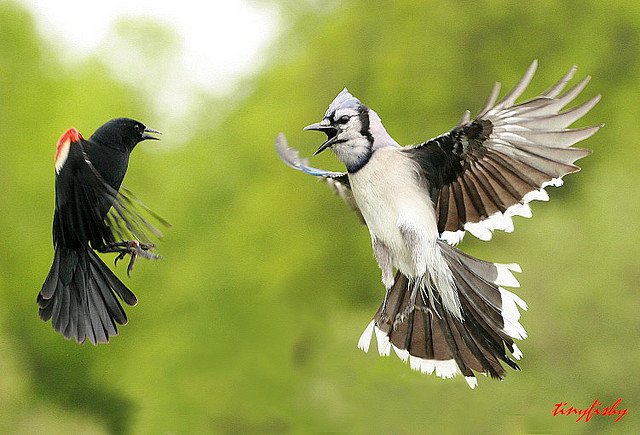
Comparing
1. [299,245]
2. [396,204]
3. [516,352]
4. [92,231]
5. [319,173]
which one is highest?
[299,245]

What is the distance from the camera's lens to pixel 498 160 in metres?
1.52

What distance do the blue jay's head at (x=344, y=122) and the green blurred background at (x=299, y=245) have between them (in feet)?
5.19

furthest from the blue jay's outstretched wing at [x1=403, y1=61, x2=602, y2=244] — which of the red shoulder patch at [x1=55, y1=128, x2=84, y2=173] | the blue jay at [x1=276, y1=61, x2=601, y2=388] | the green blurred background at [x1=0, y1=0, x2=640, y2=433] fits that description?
the green blurred background at [x1=0, y1=0, x2=640, y2=433]

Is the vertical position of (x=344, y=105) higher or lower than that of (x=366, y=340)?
higher

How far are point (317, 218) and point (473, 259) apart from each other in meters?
2.20

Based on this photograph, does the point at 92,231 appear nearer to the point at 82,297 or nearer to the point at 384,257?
the point at 82,297

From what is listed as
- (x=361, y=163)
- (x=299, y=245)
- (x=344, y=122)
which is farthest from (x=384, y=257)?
(x=299, y=245)

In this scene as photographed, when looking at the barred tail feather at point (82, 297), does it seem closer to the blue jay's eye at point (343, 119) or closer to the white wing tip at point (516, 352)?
the blue jay's eye at point (343, 119)

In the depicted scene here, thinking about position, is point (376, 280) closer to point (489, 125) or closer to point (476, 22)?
point (476, 22)

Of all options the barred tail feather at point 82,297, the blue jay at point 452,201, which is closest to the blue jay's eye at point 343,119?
the blue jay at point 452,201

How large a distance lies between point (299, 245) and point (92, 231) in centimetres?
245

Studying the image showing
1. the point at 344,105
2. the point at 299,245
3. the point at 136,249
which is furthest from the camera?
the point at 299,245

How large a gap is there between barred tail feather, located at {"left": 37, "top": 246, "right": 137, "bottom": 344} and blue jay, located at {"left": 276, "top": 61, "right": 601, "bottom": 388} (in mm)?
393

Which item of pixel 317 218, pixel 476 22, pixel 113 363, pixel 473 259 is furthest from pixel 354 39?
pixel 473 259
